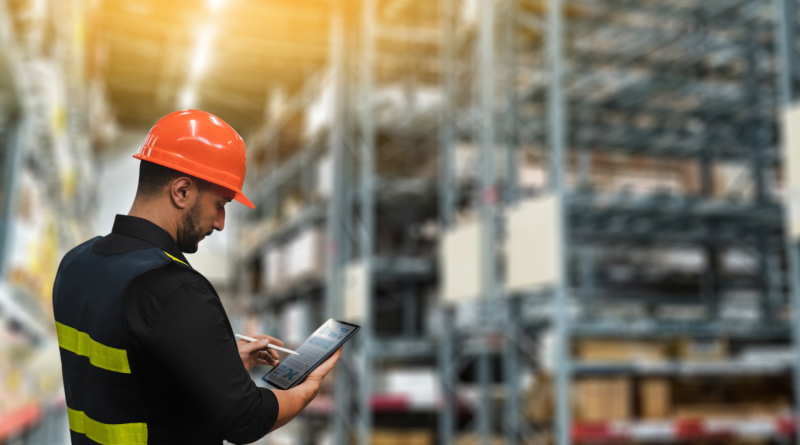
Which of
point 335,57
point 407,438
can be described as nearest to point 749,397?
point 407,438

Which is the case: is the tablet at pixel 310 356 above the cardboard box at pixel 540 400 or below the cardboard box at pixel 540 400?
above

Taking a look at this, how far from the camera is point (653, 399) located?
526cm

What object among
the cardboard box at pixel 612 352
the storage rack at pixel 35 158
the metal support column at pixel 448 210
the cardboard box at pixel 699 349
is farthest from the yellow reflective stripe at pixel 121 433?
the metal support column at pixel 448 210

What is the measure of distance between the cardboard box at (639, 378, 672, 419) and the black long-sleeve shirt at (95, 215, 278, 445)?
452 centimetres

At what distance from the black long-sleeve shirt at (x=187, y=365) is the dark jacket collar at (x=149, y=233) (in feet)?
0.27

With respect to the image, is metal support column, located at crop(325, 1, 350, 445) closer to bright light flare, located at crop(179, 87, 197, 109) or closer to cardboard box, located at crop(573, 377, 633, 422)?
cardboard box, located at crop(573, 377, 633, 422)

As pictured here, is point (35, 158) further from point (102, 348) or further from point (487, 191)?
point (102, 348)

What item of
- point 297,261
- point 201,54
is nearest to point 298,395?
point 297,261

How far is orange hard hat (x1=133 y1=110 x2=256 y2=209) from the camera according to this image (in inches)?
51.7

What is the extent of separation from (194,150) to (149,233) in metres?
0.17

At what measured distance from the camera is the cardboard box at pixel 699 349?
17.9 feet

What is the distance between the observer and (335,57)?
27.5 feet

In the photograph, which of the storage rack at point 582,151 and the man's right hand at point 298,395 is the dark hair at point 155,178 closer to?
the man's right hand at point 298,395

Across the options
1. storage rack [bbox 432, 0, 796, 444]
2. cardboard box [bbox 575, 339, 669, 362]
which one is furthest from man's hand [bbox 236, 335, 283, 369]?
cardboard box [bbox 575, 339, 669, 362]
